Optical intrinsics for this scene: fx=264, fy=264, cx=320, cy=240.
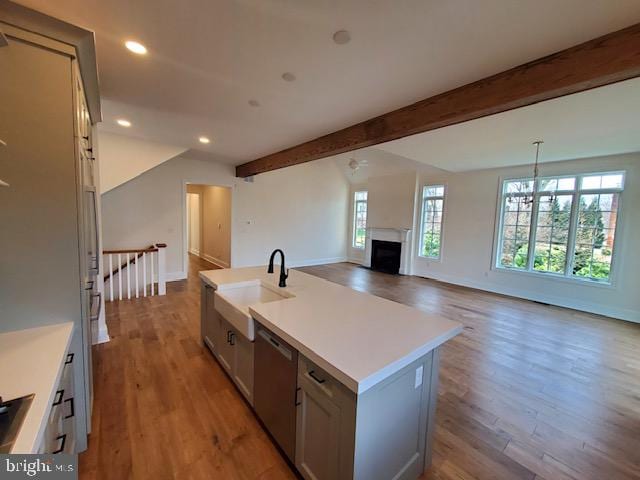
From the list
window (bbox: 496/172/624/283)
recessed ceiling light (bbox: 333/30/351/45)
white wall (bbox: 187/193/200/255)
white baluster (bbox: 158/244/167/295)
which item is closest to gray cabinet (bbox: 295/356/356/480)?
recessed ceiling light (bbox: 333/30/351/45)

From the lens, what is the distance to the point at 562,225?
500 centimetres

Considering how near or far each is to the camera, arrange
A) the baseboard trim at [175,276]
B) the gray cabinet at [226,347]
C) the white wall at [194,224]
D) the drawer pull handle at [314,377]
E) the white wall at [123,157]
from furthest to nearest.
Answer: the white wall at [194,224] < the baseboard trim at [175,276] < the white wall at [123,157] < the gray cabinet at [226,347] < the drawer pull handle at [314,377]

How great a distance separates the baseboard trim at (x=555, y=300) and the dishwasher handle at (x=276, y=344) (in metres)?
5.85

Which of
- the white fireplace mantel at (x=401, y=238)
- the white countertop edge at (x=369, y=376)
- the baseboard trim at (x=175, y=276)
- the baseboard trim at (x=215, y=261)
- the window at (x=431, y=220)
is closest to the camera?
the white countertop edge at (x=369, y=376)

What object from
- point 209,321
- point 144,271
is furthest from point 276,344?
point 144,271

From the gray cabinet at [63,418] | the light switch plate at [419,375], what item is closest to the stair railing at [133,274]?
the gray cabinet at [63,418]

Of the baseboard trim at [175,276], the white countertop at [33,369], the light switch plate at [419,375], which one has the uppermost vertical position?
the white countertop at [33,369]

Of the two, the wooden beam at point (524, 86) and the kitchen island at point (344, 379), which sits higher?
the wooden beam at point (524, 86)

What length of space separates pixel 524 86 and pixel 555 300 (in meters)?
4.84

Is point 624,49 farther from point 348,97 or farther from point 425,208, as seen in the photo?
point 425,208

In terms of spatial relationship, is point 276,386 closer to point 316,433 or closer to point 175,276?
point 316,433

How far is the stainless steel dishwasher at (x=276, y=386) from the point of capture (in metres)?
1.48

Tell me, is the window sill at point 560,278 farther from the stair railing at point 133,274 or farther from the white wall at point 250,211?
the stair railing at point 133,274

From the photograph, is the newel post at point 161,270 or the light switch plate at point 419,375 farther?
the newel post at point 161,270
